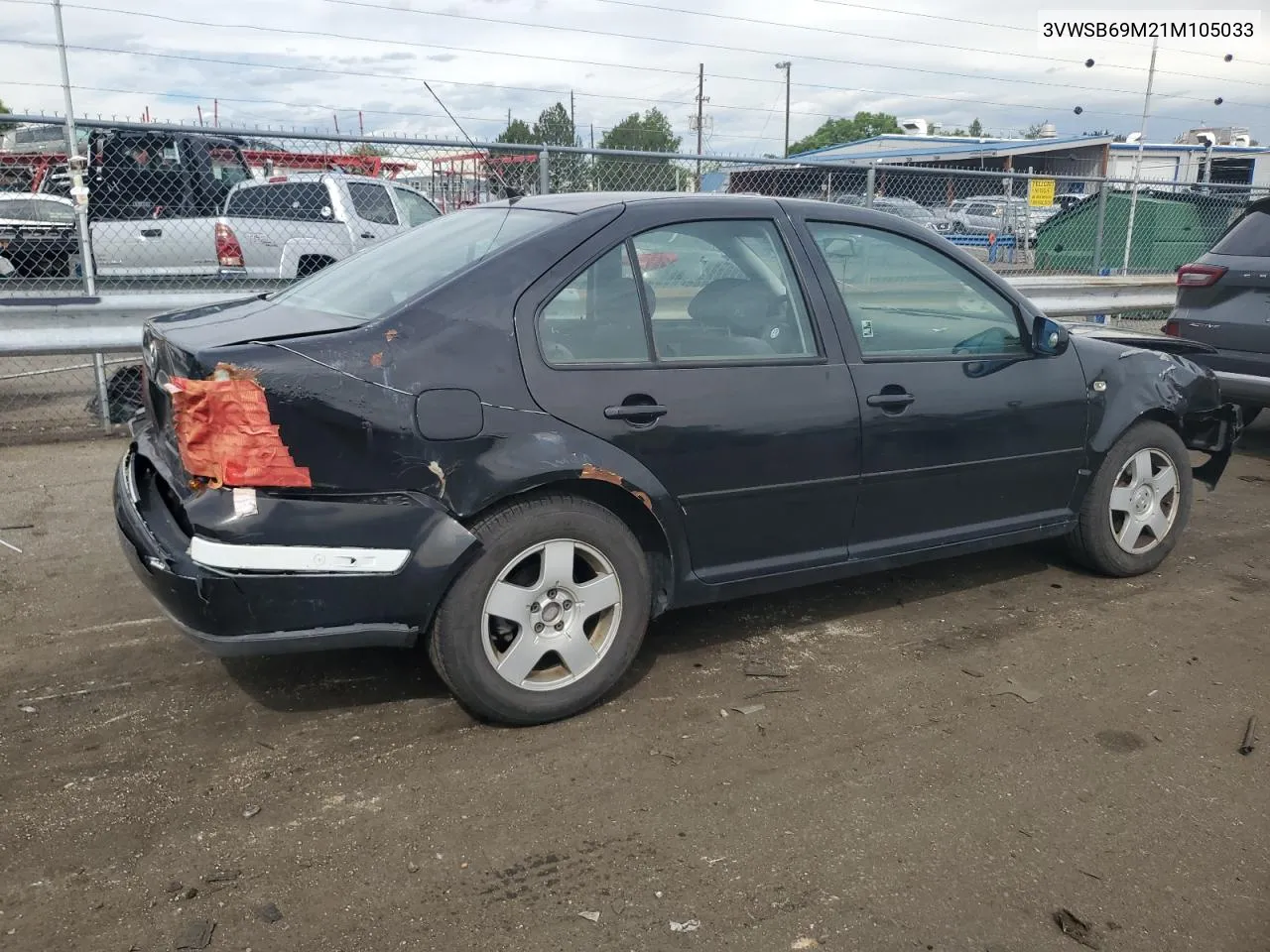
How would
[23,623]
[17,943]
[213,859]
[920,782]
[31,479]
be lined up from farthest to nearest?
[31,479]
[23,623]
[920,782]
[213,859]
[17,943]

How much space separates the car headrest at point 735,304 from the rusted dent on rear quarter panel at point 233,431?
149 cm

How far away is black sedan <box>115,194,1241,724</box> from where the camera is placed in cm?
302

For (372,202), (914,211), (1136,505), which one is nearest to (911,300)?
(1136,505)

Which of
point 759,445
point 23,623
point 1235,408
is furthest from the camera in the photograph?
point 1235,408

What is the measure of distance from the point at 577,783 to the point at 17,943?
142 cm

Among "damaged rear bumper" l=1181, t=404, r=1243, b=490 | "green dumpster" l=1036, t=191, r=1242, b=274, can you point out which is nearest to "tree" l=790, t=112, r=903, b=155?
"green dumpster" l=1036, t=191, r=1242, b=274

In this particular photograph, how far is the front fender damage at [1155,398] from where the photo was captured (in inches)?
181

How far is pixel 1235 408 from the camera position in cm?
527

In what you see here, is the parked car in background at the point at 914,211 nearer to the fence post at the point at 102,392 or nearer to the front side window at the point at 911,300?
the front side window at the point at 911,300

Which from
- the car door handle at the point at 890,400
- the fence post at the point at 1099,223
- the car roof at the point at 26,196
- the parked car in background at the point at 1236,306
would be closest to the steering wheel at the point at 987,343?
the car door handle at the point at 890,400

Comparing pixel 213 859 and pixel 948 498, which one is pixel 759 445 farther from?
pixel 213 859

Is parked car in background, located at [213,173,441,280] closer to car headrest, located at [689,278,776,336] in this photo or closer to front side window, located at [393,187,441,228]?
front side window, located at [393,187,441,228]

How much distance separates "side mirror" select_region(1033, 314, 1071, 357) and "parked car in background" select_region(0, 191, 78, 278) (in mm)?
7698

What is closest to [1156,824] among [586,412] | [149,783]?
[586,412]
